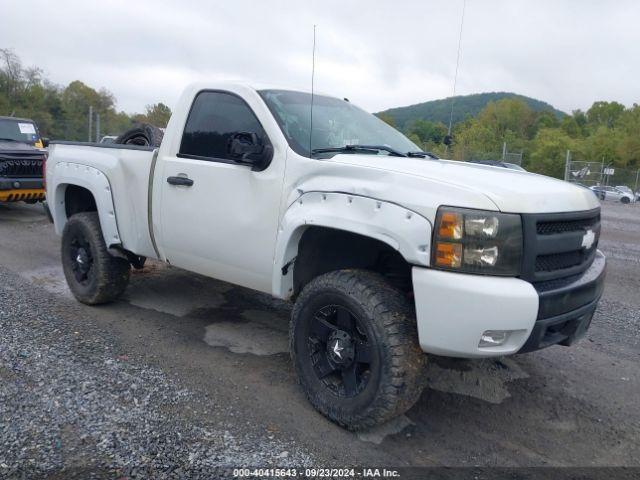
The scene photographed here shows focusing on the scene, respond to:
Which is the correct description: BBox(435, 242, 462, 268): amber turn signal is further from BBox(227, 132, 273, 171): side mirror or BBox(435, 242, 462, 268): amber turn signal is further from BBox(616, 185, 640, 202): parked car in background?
BBox(616, 185, 640, 202): parked car in background

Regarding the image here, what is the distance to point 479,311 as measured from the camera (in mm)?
2723

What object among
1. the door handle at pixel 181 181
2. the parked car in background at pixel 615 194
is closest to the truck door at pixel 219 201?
the door handle at pixel 181 181

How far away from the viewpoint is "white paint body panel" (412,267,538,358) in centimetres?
272

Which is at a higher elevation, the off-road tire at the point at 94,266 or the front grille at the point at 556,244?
the front grille at the point at 556,244

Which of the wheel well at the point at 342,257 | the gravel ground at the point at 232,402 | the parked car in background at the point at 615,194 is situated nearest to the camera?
the gravel ground at the point at 232,402

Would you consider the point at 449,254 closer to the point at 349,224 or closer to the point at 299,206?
the point at 349,224

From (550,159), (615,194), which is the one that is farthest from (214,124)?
(550,159)

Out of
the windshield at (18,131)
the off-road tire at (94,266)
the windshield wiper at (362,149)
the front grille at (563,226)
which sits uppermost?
the windshield wiper at (362,149)

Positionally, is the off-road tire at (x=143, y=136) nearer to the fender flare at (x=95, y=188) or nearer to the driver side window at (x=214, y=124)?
the fender flare at (x=95, y=188)

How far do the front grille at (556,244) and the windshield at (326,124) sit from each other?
1.32m

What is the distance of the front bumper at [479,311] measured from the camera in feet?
8.95

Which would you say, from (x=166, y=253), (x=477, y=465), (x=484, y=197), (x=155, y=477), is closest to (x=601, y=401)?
(x=477, y=465)

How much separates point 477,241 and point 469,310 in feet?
1.10

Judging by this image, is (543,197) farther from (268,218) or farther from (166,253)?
(166,253)
